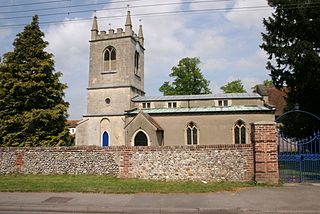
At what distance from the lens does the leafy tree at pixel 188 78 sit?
49094mm

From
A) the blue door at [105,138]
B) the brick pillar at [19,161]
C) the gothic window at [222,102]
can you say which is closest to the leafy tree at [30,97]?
the brick pillar at [19,161]

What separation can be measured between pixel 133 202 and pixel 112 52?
2959 centimetres

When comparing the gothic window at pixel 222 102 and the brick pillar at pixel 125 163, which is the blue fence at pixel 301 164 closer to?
the brick pillar at pixel 125 163

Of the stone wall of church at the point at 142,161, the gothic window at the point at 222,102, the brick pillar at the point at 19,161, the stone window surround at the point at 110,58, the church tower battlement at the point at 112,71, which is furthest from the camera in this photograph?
the stone window surround at the point at 110,58

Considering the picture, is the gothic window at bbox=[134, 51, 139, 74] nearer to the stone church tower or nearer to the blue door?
the stone church tower

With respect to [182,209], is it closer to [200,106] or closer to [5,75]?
[5,75]

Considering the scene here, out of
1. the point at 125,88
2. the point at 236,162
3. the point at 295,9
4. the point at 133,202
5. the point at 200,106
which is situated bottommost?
the point at 133,202

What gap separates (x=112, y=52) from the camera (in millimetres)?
37375

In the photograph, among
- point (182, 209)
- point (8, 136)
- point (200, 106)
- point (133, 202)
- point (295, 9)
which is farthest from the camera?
point (200, 106)

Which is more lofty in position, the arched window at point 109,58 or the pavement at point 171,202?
the arched window at point 109,58

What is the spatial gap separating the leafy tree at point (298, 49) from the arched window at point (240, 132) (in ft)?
21.1

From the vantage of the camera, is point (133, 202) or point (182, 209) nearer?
point (182, 209)

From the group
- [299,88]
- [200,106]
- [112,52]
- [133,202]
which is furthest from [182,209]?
[112,52]

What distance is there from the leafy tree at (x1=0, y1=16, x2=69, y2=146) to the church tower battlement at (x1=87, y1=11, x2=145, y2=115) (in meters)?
9.85
